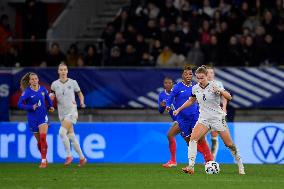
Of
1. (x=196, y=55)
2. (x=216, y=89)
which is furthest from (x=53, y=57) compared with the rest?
(x=216, y=89)

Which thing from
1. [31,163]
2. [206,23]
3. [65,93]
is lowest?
[31,163]

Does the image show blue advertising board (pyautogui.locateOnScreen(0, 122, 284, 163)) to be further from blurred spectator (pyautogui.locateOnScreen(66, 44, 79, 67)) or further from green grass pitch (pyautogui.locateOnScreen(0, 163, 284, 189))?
blurred spectator (pyautogui.locateOnScreen(66, 44, 79, 67))

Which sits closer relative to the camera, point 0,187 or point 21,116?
point 0,187

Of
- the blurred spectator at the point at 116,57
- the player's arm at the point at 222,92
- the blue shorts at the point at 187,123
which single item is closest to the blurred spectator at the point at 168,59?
the blurred spectator at the point at 116,57

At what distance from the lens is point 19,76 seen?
25406 mm

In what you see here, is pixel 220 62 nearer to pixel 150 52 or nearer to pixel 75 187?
pixel 150 52

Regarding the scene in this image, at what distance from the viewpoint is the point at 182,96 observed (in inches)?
781

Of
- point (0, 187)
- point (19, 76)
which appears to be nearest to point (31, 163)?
point (19, 76)

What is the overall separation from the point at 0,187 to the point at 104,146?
7.76m

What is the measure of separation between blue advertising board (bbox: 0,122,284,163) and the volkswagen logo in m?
0.31

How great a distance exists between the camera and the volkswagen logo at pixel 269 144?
22484 mm

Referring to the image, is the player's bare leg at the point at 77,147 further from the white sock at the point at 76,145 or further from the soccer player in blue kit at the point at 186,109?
the soccer player in blue kit at the point at 186,109

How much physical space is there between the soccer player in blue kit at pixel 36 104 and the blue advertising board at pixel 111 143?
87.1 inches

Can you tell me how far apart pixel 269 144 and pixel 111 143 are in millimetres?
3863
